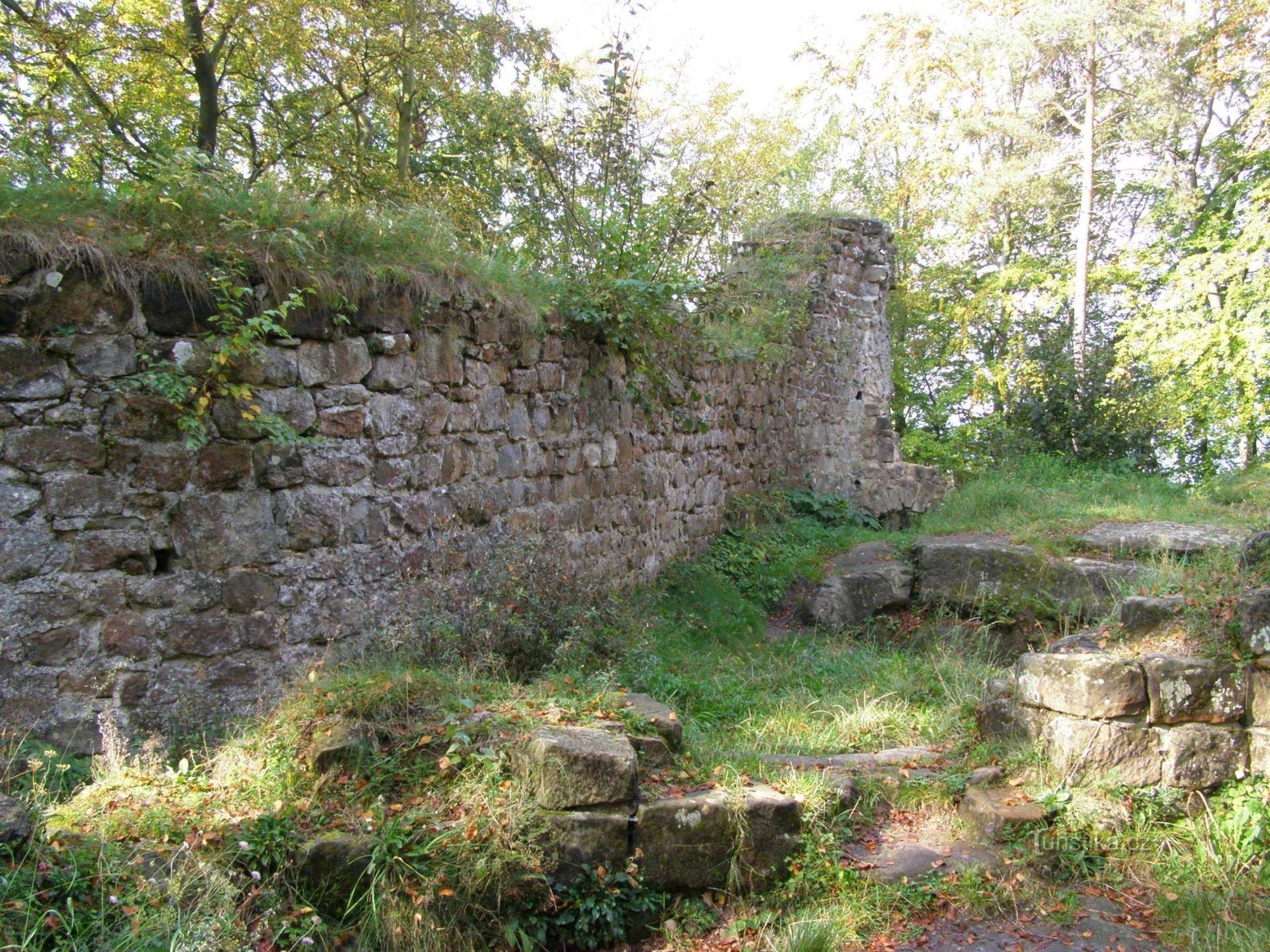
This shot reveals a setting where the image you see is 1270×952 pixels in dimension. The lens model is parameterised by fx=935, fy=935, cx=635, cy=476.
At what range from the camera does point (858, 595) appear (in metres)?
8.92

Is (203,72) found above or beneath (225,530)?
above

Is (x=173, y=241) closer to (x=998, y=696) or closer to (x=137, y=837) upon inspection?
(x=137, y=837)

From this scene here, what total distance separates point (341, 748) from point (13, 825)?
1059mm

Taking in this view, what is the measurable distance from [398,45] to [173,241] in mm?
9409

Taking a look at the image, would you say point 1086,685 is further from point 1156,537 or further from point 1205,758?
point 1156,537

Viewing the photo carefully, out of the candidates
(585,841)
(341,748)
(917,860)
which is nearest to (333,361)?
(341,748)

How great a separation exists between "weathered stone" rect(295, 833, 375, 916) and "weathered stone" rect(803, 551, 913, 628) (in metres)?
6.13

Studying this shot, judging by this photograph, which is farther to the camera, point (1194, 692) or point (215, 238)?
point (215, 238)

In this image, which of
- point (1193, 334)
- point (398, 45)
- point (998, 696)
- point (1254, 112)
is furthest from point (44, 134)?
point (1254, 112)

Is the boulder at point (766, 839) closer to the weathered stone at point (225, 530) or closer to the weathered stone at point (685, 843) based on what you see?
the weathered stone at point (685, 843)

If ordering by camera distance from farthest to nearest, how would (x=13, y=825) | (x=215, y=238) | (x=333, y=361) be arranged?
(x=333, y=361), (x=215, y=238), (x=13, y=825)

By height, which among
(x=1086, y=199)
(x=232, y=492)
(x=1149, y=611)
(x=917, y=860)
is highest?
(x=1086, y=199)

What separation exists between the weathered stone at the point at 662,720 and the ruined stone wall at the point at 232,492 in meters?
1.48

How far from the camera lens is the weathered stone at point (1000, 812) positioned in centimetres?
401
